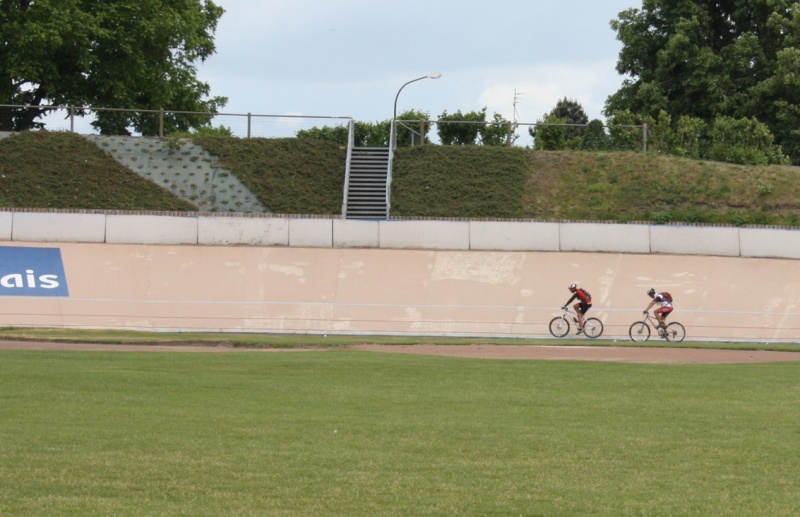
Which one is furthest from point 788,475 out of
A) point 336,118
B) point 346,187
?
point 336,118

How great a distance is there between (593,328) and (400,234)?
974 cm

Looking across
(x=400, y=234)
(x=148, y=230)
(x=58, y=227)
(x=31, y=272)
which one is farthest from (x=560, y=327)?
(x=58, y=227)

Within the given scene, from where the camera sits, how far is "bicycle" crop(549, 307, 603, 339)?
111 ft

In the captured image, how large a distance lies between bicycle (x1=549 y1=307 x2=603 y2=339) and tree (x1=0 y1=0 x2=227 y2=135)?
26.1m

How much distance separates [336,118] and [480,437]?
128 feet

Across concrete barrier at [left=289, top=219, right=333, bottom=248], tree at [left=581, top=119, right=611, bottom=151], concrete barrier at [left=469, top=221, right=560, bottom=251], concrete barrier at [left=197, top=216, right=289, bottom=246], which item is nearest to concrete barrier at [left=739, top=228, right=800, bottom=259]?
concrete barrier at [left=469, top=221, right=560, bottom=251]

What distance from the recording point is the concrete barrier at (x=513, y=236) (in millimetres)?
40688

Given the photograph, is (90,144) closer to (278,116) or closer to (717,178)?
(278,116)

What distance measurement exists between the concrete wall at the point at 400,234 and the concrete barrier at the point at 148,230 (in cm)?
4

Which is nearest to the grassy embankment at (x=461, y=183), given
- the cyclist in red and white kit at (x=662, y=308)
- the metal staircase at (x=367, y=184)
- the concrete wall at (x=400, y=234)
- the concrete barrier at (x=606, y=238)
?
the metal staircase at (x=367, y=184)

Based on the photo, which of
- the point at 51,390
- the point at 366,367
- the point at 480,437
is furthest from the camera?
the point at 366,367

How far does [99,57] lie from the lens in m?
55.4

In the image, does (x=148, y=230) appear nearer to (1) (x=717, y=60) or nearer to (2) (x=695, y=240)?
(2) (x=695, y=240)

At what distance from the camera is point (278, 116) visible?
5006 centimetres
